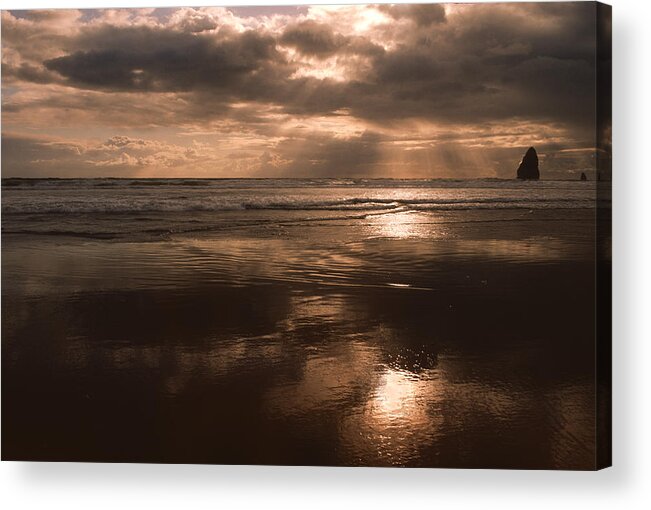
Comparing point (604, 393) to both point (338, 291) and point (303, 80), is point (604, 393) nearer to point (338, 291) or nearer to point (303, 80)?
point (338, 291)

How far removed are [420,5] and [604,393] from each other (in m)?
2.04

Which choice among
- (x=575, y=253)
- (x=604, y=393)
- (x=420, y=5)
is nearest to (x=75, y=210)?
(x=420, y=5)

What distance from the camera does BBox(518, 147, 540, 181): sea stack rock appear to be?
4.21m

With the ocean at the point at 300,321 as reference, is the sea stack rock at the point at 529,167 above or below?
above

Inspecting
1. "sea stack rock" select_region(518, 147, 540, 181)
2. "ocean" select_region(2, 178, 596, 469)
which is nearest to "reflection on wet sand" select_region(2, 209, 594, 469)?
"ocean" select_region(2, 178, 596, 469)

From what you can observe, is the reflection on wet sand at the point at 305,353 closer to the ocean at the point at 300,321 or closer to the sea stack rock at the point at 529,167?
the ocean at the point at 300,321

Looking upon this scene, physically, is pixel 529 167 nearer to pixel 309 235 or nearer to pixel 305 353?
pixel 309 235

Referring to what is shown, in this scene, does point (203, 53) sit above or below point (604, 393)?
above

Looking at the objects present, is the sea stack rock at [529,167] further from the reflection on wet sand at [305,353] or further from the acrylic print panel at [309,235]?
the reflection on wet sand at [305,353]

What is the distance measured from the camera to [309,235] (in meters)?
4.28

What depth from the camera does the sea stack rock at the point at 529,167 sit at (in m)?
4.21

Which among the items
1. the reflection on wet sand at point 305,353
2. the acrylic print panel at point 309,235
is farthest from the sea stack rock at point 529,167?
the reflection on wet sand at point 305,353

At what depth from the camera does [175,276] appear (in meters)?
4.30

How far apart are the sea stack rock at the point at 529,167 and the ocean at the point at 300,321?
42 millimetres
